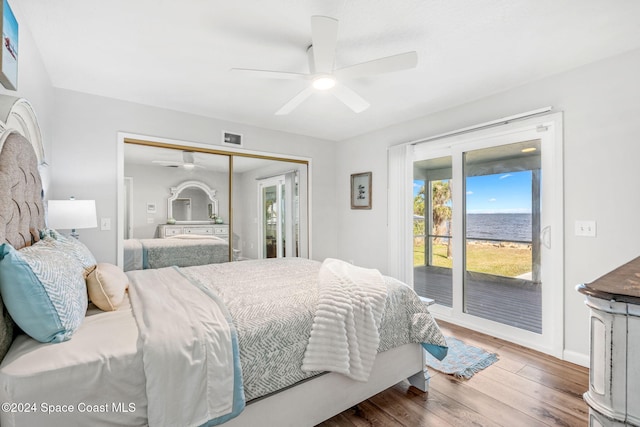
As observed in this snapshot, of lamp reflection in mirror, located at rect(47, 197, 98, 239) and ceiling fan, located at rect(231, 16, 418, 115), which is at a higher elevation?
ceiling fan, located at rect(231, 16, 418, 115)

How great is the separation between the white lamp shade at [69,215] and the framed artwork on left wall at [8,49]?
1.09 metres

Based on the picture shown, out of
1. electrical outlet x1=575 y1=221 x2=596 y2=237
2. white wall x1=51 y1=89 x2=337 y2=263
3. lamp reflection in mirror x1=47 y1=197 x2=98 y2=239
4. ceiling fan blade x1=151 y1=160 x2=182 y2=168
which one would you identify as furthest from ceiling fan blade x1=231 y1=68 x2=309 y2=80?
electrical outlet x1=575 y1=221 x2=596 y2=237

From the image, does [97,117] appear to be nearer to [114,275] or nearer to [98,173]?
[98,173]

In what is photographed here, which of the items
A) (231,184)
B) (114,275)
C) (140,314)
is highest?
(231,184)

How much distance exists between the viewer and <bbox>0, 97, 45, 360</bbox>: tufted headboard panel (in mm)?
1232

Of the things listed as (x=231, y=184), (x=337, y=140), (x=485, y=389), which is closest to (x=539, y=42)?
(x=485, y=389)

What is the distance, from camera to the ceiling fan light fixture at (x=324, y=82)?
80.6 inches

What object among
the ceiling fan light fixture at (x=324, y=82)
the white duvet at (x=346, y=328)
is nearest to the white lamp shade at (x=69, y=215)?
the white duvet at (x=346, y=328)

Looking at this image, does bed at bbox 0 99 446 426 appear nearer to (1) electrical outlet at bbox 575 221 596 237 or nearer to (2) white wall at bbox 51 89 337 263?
(2) white wall at bbox 51 89 337 263

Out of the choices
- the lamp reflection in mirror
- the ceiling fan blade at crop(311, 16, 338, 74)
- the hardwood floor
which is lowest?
the hardwood floor

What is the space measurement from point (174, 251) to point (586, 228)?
13.1 ft

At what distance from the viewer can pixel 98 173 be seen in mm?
2977

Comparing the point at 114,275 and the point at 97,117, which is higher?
the point at 97,117

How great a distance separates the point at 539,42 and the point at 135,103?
3701 mm
